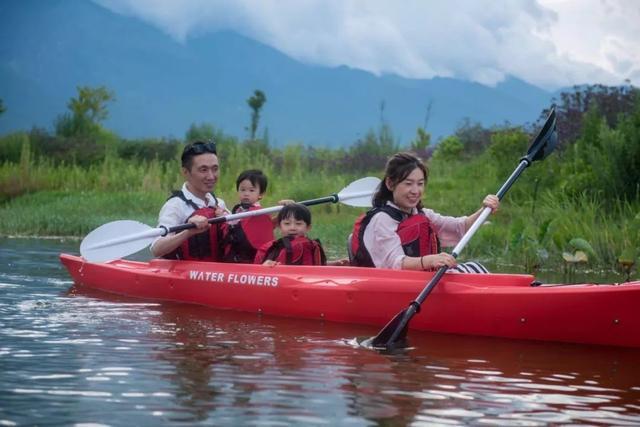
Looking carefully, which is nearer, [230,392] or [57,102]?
[230,392]

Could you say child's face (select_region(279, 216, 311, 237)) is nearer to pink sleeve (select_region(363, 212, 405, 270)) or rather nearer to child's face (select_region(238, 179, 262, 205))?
pink sleeve (select_region(363, 212, 405, 270))

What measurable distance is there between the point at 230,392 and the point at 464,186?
1030cm

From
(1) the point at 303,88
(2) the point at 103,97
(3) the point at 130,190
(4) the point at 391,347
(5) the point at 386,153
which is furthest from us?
(1) the point at 303,88

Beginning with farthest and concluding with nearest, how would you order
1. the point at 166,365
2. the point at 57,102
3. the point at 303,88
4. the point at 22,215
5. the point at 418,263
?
the point at 303,88, the point at 57,102, the point at 22,215, the point at 418,263, the point at 166,365

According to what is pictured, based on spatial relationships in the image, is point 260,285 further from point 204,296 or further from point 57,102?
point 57,102

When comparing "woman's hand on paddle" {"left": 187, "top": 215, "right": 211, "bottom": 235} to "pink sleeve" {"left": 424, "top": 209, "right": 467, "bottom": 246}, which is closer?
"pink sleeve" {"left": 424, "top": 209, "right": 467, "bottom": 246}

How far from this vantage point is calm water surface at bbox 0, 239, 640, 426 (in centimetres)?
405

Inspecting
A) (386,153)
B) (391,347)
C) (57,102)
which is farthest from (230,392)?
(57,102)

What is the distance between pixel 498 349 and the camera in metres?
5.66

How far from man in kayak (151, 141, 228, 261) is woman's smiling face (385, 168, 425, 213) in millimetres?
1490

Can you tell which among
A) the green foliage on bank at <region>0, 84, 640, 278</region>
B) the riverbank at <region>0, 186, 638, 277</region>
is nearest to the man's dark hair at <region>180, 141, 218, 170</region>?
the green foliage on bank at <region>0, 84, 640, 278</region>

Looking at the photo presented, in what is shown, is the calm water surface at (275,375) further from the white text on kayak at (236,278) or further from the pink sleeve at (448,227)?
the pink sleeve at (448,227)

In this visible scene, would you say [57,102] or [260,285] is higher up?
[57,102]

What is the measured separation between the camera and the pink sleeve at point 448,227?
663cm
